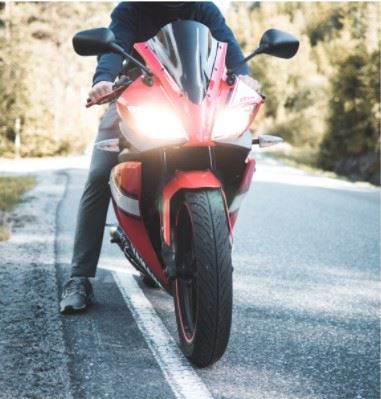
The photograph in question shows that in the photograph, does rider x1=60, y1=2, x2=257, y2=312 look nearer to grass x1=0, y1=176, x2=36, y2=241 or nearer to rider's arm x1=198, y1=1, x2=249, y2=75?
rider's arm x1=198, y1=1, x2=249, y2=75

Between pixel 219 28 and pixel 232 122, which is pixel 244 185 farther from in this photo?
pixel 219 28

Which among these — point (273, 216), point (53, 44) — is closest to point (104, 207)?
point (273, 216)

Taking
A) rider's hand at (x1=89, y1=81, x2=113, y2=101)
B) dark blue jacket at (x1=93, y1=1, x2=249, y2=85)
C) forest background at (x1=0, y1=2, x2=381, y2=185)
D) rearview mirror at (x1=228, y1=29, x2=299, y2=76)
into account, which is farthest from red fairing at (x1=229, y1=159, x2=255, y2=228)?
forest background at (x1=0, y1=2, x2=381, y2=185)

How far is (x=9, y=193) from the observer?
805cm

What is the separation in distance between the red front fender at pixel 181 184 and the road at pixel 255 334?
530mm

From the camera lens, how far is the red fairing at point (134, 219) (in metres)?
2.73

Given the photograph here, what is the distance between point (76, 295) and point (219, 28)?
1.50 metres

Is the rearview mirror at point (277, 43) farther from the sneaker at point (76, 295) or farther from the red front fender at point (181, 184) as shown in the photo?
the sneaker at point (76, 295)

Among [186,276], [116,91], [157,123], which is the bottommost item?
[186,276]

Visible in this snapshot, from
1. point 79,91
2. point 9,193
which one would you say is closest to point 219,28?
point 9,193

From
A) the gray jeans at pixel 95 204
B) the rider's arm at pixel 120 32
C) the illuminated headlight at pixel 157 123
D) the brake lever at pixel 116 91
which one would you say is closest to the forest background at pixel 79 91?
the gray jeans at pixel 95 204

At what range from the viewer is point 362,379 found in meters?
2.48

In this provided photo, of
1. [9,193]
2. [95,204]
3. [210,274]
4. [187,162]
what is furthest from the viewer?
[9,193]

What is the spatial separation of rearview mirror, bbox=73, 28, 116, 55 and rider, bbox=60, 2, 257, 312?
0.30m
